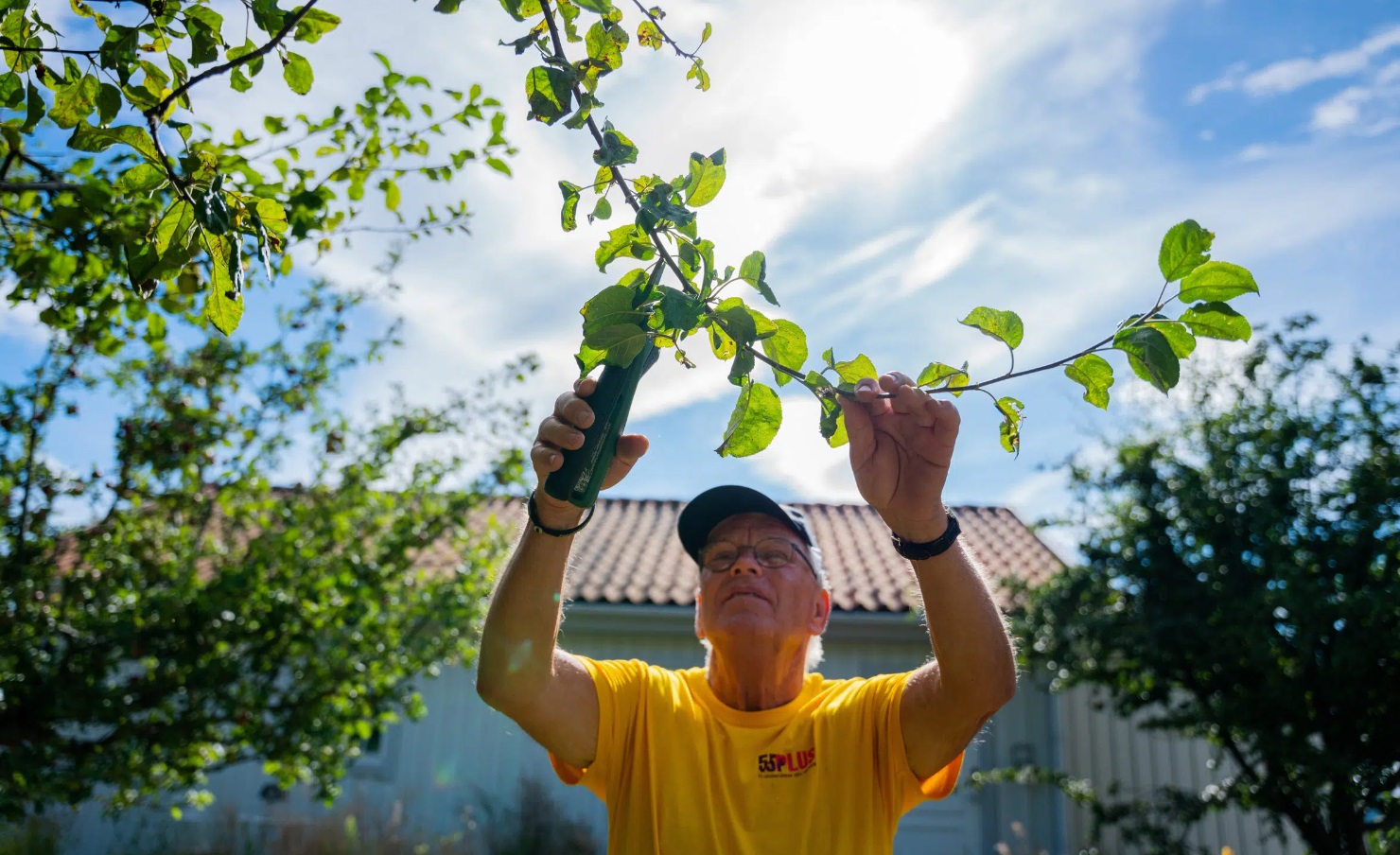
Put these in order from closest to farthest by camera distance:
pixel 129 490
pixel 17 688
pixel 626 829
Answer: pixel 626 829
pixel 17 688
pixel 129 490

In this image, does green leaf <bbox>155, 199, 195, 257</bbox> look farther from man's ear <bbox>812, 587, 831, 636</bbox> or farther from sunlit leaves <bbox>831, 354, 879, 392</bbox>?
man's ear <bbox>812, 587, 831, 636</bbox>

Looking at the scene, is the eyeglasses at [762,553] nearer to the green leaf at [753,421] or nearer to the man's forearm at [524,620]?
the man's forearm at [524,620]

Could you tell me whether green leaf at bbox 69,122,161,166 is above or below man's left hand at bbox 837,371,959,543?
above

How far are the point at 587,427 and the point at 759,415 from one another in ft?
1.25

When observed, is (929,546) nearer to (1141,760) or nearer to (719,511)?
(719,511)

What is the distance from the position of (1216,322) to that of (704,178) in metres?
0.73

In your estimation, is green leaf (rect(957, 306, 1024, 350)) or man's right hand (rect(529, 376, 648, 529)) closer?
green leaf (rect(957, 306, 1024, 350))

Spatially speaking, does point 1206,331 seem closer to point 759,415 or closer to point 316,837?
point 759,415

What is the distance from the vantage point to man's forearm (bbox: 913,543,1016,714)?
202 centimetres

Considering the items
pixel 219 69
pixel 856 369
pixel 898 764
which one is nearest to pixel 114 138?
pixel 219 69

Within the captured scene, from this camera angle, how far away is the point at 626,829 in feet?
7.31

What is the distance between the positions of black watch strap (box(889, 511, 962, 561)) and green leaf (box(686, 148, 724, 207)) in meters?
0.96

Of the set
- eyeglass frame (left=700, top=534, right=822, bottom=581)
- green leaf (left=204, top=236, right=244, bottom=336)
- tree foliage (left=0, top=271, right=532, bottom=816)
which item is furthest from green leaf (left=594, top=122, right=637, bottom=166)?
tree foliage (left=0, top=271, right=532, bottom=816)

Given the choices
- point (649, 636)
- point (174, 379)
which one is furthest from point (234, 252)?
point (649, 636)
